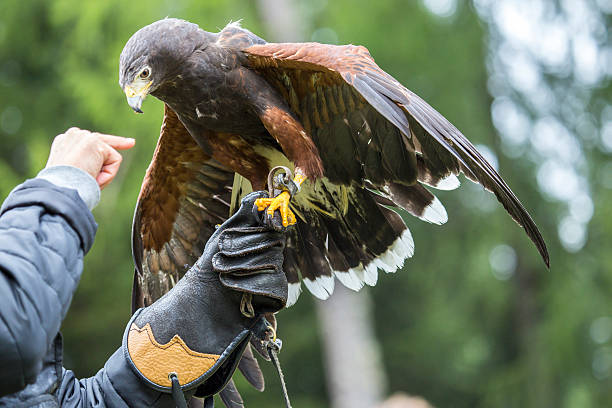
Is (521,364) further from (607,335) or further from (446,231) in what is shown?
(446,231)

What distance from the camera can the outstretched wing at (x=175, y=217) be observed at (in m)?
3.05

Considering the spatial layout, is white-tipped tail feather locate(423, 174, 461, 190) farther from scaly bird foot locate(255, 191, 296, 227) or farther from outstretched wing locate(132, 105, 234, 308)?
outstretched wing locate(132, 105, 234, 308)

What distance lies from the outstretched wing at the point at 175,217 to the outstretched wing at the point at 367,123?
22.6 inches

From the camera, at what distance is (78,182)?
1644mm

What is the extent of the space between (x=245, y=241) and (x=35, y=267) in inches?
34.6

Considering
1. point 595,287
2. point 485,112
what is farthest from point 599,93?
point 595,287

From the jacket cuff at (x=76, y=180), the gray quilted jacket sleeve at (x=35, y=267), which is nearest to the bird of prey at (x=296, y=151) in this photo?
the jacket cuff at (x=76, y=180)

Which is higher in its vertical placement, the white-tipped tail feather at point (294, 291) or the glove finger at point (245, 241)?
the glove finger at point (245, 241)

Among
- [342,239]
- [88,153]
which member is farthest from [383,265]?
[88,153]

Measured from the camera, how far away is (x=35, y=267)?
140 cm

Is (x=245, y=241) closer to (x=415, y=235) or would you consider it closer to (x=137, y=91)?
(x=137, y=91)

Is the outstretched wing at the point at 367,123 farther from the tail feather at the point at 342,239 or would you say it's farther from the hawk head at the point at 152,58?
the hawk head at the point at 152,58

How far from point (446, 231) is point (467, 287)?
0.91 metres

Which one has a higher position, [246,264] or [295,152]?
[295,152]
